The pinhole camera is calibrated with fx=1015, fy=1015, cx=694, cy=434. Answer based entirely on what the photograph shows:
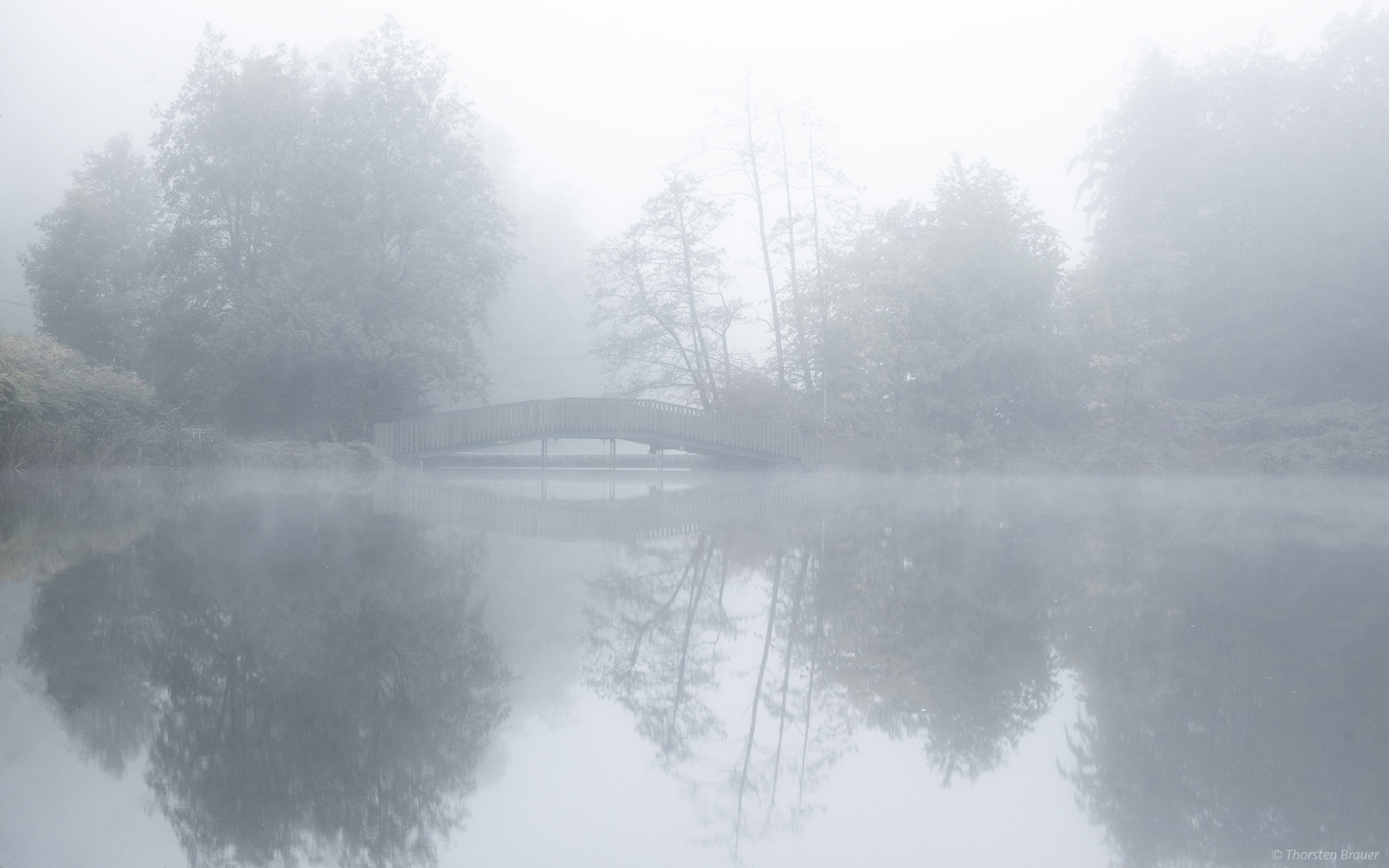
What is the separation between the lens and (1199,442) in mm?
27406

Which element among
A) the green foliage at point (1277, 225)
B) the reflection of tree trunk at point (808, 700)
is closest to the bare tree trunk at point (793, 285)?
the green foliage at point (1277, 225)

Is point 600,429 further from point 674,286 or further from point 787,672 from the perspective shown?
point 787,672

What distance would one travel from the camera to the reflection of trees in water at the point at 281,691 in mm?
3102

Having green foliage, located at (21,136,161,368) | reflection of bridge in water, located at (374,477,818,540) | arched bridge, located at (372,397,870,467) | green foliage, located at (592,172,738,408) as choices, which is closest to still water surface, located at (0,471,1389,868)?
reflection of bridge in water, located at (374,477,818,540)

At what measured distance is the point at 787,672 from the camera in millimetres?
4898

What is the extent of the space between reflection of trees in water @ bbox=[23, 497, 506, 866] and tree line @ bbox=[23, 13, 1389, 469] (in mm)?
20719

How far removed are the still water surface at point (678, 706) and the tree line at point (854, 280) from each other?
19.6 meters

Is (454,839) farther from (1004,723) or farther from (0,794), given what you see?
(1004,723)

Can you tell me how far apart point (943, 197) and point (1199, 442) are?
10111 mm

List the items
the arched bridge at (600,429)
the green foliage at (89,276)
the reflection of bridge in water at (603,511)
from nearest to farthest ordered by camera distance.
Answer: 1. the reflection of bridge in water at (603,511)
2. the arched bridge at (600,429)
3. the green foliage at (89,276)

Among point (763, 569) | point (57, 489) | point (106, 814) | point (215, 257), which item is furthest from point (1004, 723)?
point (215, 257)

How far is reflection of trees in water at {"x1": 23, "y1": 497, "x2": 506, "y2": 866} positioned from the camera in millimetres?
3102
